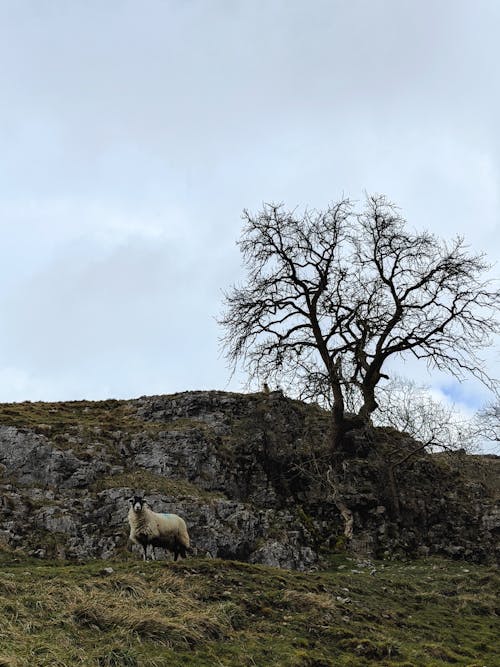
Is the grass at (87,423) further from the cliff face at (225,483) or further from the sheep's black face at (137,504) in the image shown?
the sheep's black face at (137,504)

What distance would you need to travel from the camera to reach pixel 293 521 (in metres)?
22.9

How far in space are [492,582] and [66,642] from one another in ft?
47.0

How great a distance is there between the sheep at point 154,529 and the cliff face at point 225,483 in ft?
9.80

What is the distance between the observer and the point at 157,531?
651 inches

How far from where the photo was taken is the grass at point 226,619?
358 inches

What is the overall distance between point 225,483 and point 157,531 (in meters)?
8.85

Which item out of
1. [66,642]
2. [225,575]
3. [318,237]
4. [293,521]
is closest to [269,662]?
[66,642]

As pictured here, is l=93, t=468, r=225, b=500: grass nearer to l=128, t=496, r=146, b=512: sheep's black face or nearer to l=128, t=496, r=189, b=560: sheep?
l=128, t=496, r=189, b=560: sheep

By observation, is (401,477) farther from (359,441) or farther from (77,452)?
(77,452)

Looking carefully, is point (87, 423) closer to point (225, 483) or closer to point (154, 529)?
point (225, 483)

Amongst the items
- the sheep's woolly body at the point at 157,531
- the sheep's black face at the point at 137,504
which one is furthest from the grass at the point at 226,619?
the sheep's black face at the point at 137,504

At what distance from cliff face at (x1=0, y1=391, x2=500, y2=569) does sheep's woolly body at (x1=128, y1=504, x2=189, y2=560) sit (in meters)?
2.98

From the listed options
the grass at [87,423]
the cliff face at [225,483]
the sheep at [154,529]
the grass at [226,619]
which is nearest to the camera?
the grass at [226,619]

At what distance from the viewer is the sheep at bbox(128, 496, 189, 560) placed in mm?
16406
